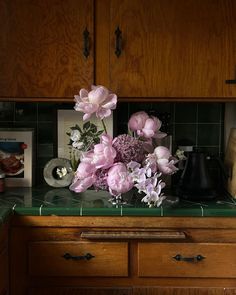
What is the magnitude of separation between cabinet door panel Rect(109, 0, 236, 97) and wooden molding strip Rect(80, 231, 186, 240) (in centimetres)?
60

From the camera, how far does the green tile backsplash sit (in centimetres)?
238

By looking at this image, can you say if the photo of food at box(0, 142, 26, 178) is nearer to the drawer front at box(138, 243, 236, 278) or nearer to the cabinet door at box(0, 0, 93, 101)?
the cabinet door at box(0, 0, 93, 101)

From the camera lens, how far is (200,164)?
204 centimetres

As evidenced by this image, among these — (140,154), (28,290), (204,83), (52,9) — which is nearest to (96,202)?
(140,154)

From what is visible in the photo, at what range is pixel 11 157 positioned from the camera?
229cm

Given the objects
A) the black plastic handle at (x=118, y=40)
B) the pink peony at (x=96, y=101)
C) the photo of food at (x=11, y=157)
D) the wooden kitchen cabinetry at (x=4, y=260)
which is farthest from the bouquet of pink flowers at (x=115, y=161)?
the photo of food at (x=11, y=157)

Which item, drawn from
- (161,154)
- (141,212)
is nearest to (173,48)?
(161,154)

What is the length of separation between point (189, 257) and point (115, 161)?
0.48m

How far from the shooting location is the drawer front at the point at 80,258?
73.5 inches

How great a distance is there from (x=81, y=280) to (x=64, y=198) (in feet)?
1.21

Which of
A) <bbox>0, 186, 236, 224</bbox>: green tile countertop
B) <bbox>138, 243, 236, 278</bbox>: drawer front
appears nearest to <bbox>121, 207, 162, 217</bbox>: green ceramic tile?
<bbox>0, 186, 236, 224</bbox>: green tile countertop

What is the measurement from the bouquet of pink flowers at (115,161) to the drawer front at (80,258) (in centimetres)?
22

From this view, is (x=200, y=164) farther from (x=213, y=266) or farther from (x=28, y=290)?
(x=28, y=290)

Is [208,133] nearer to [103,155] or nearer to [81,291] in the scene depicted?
[103,155]
